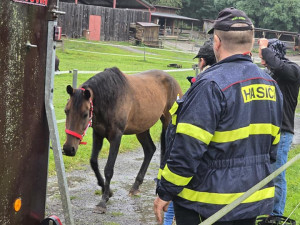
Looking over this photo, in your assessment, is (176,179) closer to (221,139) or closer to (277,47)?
(221,139)

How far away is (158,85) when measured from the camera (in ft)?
25.4

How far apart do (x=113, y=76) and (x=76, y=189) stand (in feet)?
5.71

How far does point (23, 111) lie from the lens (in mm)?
2955

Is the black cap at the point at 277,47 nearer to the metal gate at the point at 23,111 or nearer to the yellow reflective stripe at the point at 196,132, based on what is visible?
the yellow reflective stripe at the point at 196,132

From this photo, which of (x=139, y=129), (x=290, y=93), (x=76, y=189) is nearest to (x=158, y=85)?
(x=139, y=129)

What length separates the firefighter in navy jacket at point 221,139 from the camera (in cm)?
276

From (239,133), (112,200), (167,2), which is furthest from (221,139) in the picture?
(167,2)

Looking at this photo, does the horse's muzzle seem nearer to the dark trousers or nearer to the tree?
the dark trousers

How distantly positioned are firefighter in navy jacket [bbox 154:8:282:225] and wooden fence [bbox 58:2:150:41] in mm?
42009

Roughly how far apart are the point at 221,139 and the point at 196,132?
7.3 inches

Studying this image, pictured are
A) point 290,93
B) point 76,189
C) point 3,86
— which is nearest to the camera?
point 3,86

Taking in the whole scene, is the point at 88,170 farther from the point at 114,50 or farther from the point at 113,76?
the point at 114,50

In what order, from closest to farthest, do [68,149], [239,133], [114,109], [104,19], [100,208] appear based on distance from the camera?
[239,133]
[68,149]
[100,208]
[114,109]
[104,19]

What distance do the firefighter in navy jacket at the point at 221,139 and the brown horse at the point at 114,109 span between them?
8.99 ft
